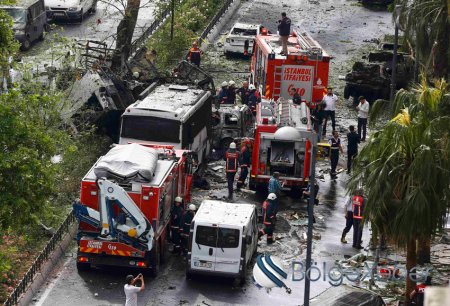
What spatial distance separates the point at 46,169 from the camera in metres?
22.5

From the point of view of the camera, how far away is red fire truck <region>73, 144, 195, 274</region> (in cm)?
2500

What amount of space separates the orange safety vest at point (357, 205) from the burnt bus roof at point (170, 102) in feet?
17.4

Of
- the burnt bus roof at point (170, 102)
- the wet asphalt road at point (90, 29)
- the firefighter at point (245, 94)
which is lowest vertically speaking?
the wet asphalt road at point (90, 29)

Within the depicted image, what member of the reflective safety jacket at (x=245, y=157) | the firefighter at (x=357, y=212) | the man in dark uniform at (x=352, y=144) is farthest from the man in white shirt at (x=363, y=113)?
the firefighter at (x=357, y=212)

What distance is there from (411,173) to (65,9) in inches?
1146

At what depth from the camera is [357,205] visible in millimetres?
27875

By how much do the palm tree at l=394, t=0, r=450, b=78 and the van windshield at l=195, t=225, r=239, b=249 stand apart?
11.6 m

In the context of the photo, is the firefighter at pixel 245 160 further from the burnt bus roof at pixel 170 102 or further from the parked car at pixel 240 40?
the parked car at pixel 240 40

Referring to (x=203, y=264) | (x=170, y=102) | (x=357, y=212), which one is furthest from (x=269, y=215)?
(x=170, y=102)

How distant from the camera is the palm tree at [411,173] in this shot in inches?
846

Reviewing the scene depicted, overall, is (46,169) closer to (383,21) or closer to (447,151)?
(447,151)

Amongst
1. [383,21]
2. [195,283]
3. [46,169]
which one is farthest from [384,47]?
[46,169]

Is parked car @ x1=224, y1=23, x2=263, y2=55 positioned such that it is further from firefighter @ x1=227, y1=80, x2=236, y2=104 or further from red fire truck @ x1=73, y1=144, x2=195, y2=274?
red fire truck @ x1=73, y1=144, x2=195, y2=274

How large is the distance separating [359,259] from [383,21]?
2801cm
